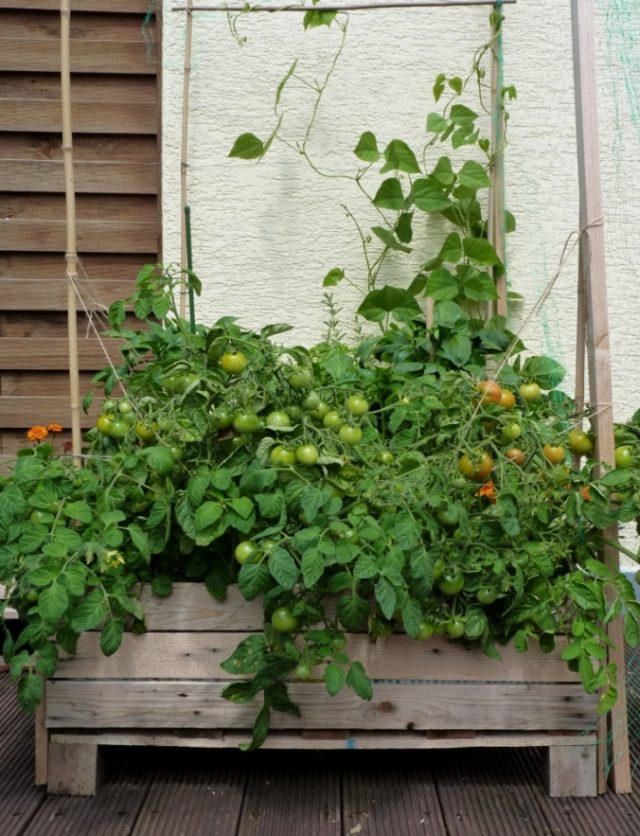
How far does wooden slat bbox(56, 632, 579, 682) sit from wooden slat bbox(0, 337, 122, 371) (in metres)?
1.36

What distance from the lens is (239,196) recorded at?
2920 mm

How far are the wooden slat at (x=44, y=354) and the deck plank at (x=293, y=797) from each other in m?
1.58

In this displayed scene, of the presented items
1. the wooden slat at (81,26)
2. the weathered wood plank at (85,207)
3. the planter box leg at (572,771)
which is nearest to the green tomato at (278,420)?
the planter box leg at (572,771)

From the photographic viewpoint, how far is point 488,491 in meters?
1.76

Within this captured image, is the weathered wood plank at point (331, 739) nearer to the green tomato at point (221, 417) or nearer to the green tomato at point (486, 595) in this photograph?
the green tomato at point (486, 595)

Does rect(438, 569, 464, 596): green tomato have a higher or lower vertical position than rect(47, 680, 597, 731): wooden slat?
higher

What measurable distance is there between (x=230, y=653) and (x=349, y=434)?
582 millimetres

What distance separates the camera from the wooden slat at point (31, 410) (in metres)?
2.94

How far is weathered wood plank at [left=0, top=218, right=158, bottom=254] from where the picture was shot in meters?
2.95

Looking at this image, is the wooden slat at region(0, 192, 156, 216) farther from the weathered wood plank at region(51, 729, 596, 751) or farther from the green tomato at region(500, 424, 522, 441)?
the weathered wood plank at region(51, 729, 596, 751)

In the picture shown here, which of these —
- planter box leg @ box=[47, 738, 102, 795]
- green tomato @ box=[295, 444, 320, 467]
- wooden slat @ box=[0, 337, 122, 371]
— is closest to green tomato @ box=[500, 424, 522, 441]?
green tomato @ box=[295, 444, 320, 467]

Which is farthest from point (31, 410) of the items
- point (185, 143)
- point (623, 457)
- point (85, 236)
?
point (623, 457)

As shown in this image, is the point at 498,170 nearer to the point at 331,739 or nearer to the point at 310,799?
the point at 331,739

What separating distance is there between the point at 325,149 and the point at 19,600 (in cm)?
193
